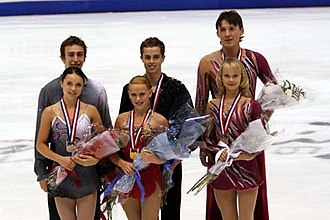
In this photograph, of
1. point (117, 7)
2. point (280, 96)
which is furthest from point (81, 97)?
point (117, 7)

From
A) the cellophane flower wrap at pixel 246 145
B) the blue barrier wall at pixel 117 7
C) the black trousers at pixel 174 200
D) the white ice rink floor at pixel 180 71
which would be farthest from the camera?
the blue barrier wall at pixel 117 7

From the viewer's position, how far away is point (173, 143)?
105 inches

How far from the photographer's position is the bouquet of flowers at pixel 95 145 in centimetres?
267

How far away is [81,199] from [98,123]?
0.31 metres

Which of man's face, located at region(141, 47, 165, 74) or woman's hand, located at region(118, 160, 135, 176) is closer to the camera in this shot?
woman's hand, located at region(118, 160, 135, 176)

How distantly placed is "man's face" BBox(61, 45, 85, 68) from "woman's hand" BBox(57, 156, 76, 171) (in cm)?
41

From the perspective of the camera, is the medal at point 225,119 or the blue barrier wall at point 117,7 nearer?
the medal at point 225,119

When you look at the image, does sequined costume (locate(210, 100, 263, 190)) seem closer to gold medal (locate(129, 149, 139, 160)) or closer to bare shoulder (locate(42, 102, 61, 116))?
gold medal (locate(129, 149, 139, 160))

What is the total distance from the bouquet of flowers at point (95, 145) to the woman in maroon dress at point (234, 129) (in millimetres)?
356

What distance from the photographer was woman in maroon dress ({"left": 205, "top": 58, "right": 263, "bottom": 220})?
274 centimetres

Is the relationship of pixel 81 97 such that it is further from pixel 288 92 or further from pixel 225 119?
pixel 288 92

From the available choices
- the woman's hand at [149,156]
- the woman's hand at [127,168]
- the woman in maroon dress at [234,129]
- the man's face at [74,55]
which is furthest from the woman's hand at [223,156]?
the man's face at [74,55]

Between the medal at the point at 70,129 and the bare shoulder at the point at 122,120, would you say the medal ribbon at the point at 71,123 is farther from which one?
the bare shoulder at the point at 122,120

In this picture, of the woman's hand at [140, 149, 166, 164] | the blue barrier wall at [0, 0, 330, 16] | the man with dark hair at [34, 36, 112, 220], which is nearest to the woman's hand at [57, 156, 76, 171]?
the man with dark hair at [34, 36, 112, 220]
